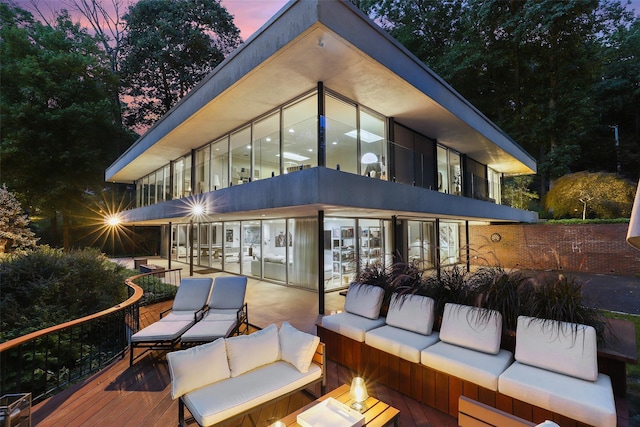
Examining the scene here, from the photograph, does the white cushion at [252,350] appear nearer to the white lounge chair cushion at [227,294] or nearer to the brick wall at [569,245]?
the white lounge chair cushion at [227,294]

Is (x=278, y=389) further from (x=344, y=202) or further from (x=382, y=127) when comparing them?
(x=382, y=127)

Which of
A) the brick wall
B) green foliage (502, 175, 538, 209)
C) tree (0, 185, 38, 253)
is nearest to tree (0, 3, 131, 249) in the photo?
tree (0, 185, 38, 253)

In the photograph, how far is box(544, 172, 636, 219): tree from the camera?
1328 centimetres

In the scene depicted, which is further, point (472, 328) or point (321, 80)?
point (321, 80)

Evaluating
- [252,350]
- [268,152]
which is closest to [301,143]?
[268,152]

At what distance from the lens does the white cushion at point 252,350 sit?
2959mm

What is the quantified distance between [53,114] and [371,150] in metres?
19.2

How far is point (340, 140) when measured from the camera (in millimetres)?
6395

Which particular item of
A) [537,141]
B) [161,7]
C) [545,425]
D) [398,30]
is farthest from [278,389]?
[161,7]

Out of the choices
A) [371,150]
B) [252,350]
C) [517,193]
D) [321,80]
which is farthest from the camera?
[517,193]

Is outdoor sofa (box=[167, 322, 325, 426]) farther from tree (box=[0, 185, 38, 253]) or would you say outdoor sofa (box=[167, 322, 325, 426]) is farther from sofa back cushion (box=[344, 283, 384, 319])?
tree (box=[0, 185, 38, 253])

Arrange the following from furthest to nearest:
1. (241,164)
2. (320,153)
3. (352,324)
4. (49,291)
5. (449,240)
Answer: (449,240), (241,164), (49,291), (320,153), (352,324)

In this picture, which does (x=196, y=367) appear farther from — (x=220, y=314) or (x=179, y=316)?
(x=179, y=316)

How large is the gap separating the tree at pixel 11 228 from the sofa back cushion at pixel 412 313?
14910mm
